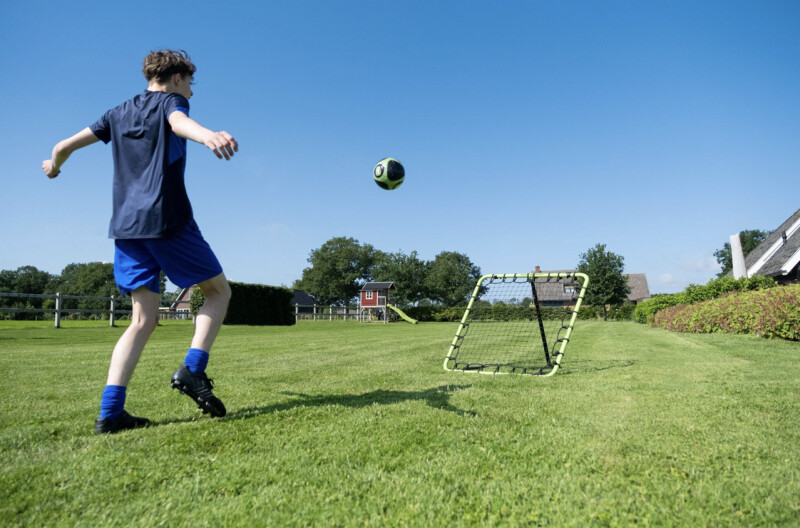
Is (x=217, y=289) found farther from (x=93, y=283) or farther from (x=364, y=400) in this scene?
(x=93, y=283)

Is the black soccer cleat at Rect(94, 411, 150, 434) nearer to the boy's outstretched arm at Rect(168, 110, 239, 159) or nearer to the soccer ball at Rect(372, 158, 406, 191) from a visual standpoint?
the boy's outstretched arm at Rect(168, 110, 239, 159)

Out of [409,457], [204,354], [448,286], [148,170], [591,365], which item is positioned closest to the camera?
[409,457]

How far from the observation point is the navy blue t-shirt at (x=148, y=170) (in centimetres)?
265

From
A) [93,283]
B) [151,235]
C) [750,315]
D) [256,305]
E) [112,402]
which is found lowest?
[112,402]

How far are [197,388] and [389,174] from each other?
5.37m

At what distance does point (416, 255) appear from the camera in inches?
2918

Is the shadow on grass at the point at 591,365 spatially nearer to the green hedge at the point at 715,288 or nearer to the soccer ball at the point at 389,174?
the soccer ball at the point at 389,174

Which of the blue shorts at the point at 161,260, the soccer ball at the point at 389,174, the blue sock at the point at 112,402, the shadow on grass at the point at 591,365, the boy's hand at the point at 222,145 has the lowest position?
the shadow on grass at the point at 591,365

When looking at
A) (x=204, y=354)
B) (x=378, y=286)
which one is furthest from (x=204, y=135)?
(x=378, y=286)

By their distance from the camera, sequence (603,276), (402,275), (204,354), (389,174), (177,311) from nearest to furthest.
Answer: (204,354) < (389,174) < (177,311) < (603,276) < (402,275)

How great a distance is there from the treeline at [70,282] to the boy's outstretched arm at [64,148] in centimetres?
8331

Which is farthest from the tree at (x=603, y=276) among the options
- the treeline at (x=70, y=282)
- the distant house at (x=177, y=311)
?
the treeline at (x=70, y=282)

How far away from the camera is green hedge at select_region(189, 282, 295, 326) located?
80.1ft

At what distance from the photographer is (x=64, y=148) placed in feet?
10.2
